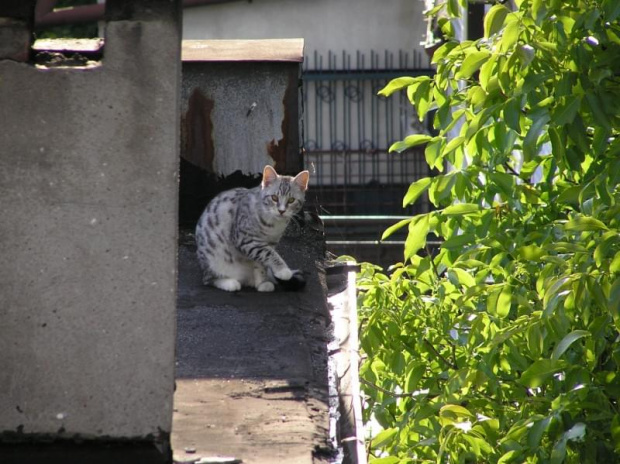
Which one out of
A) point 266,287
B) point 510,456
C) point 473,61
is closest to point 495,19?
point 473,61

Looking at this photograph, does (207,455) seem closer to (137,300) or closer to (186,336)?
(137,300)

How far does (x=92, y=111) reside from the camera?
258 cm

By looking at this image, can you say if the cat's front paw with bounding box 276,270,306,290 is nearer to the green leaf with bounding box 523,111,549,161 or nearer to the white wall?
the green leaf with bounding box 523,111,549,161

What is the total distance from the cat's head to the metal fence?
32.0 ft

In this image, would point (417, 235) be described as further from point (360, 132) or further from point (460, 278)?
point (360, 132)

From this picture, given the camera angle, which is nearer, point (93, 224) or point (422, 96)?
point (93, 224)

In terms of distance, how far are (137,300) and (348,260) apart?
156 inches

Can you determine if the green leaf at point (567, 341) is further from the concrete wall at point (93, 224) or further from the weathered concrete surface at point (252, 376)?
the concrete wall at point (93, 224)

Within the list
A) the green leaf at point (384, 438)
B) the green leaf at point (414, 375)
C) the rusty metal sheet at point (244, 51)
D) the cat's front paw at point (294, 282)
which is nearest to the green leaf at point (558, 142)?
the green leaf at point (414, 375)

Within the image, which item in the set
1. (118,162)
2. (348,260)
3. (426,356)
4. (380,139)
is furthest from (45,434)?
(380,139)

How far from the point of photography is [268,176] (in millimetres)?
6250

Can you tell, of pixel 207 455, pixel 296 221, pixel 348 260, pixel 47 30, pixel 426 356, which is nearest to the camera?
pixel 207 455

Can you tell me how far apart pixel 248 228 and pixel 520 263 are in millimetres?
2483

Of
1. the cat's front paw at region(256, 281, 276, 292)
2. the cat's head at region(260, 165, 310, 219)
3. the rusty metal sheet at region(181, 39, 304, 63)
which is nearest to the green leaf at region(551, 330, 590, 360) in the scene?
the cat's front paw at region(256, 281, 276, 292)
